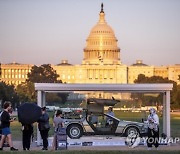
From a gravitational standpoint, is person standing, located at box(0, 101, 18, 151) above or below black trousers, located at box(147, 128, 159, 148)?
above

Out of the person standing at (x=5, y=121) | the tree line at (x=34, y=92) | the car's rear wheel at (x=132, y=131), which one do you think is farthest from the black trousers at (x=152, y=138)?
the tree line at (x=34, y=92)

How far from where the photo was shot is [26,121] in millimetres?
22859

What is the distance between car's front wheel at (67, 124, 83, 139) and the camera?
3064cm

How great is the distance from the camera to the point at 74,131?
101 ft

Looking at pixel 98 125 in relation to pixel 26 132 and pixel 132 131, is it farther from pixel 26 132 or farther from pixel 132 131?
pixel 26 132

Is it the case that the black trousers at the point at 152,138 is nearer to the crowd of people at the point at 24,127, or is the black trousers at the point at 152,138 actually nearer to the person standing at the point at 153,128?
the person standing at the point at 153,128

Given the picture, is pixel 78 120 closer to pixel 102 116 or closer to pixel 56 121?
pixel 102 116

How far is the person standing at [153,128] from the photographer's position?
26344 mm

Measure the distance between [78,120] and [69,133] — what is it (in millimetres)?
838

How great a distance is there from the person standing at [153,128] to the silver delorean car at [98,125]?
3239 mm

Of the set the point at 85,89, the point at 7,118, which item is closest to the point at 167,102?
the point at 85,89

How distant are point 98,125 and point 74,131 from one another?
126cm

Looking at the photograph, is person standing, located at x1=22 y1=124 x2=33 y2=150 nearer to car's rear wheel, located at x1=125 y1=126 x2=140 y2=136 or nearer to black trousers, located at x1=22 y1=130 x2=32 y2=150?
black trousers, located at x1=22 y1=130 x2=32 y2=150

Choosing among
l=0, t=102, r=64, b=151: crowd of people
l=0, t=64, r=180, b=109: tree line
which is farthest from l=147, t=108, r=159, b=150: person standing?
l=0, t=64, r=180, b=109: tree line
